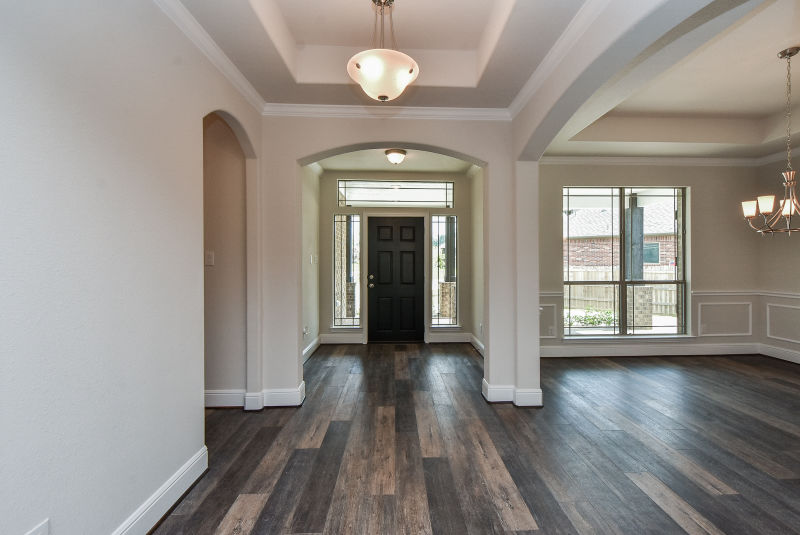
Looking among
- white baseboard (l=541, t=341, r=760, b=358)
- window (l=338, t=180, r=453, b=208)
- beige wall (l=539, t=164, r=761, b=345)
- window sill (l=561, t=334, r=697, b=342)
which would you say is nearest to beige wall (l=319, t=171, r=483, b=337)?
window (l=338, t=180, r=453, b=208)

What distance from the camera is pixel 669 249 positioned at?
4.84 m

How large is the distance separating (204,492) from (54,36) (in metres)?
2.23

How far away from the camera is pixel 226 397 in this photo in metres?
3.09

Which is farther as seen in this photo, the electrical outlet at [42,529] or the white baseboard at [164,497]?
the white baseboard at [164,497]

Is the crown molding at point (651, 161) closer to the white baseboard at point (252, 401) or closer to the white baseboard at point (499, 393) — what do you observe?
the white baseboard at point (499, 393)

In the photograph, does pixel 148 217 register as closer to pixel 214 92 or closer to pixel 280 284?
pixel 214 92

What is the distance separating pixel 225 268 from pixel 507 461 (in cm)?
271

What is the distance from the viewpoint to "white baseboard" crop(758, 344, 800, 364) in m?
4.36

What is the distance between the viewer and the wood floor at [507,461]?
1.75m

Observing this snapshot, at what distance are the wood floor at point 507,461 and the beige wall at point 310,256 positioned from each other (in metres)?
1.13

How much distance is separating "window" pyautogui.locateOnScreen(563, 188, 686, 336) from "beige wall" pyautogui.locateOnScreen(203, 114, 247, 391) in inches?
160

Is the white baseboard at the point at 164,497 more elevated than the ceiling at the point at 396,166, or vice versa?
the ceiling at the point at 396,166

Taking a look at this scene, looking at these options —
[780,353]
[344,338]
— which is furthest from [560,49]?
[780,353]

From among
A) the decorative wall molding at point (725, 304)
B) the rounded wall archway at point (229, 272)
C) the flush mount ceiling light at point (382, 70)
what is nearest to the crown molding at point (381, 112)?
the rounded wall archway at point (229, 272)
